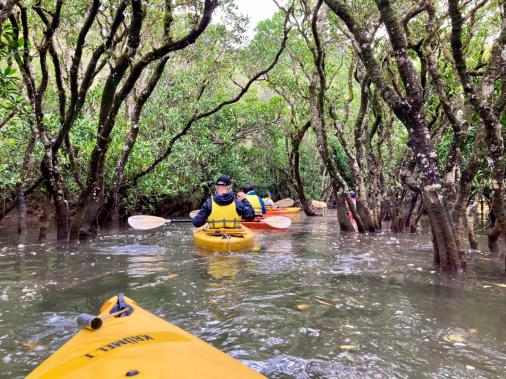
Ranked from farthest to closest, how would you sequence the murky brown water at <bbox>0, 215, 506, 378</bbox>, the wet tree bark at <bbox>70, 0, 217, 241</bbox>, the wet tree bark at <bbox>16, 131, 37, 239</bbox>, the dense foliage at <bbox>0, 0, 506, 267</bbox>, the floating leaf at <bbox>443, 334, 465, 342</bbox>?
the wet tree bark at <bbox>16, 131, 37, 239</bbox>
the wet tree bark at <bbox>70, 0, 217, 241</bbox>
the dense foliage at <bbox>0, 0, 506, 267</bbox>
the floating leaf at <bbox>443, 334, 465, 342</bbox>
the murky brown water at <bbox>0, 215, 506, 378</bbox>

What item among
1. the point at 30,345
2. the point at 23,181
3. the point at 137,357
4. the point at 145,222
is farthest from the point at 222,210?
the point at 137,357

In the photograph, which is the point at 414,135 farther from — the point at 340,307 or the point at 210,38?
the point at 210,38

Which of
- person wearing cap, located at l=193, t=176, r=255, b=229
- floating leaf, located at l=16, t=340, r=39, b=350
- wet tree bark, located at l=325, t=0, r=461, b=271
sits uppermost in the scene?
wet tree bark, located at l=325, t=0, r=461, b=271

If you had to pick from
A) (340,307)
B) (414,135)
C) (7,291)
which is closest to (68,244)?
(7,291)

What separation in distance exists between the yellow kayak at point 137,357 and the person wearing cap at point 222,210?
209 inches

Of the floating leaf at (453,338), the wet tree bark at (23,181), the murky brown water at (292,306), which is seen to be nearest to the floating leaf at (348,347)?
the murky brown water at (292,306)

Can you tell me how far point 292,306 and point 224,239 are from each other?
3.51 meters

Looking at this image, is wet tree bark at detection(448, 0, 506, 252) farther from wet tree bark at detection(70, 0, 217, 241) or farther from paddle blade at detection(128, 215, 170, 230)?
paddle blade at detection(128, 215, 170, 230)

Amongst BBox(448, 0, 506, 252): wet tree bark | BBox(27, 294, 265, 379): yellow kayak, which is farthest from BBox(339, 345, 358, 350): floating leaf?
BBox(448, 0, 506, 252): wet tree bark

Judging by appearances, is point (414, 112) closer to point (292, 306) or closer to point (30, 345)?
point (292, 306)

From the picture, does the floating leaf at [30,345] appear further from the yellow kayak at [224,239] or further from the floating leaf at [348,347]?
the yellow kayak at [224,239]

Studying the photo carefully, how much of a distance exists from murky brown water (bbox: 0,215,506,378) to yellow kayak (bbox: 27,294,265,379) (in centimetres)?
85

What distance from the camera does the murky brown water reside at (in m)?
3.22

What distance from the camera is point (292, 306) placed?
4.61 metres
